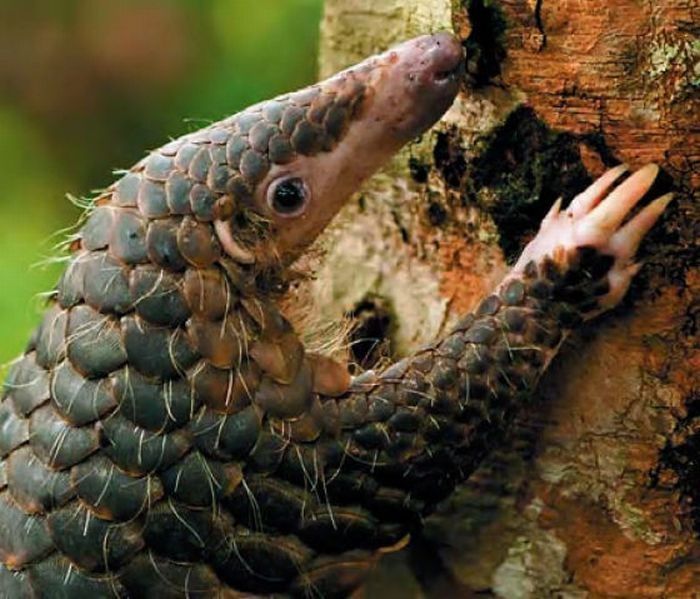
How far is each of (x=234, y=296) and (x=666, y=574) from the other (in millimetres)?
791

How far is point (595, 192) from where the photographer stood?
212 cm

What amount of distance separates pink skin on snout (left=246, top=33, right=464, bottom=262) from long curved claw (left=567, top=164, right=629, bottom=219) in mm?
241

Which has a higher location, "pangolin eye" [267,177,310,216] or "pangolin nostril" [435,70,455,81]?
"pangolin nostril" [435,70,455,81]

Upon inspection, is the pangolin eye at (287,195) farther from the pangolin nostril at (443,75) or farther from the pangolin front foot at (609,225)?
the pangolin front foot at (609,225)

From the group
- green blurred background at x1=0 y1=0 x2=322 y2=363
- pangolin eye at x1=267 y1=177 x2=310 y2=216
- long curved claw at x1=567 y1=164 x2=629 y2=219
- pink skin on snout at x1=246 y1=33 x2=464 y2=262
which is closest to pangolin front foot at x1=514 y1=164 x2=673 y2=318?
long curved claw at x1=567 y1=164 x2=629 y2=219

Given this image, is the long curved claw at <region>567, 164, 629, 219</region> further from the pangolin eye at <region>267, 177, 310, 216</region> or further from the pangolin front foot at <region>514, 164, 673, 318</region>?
the pangolin eye at <region>267, 177, 310, 216</region>

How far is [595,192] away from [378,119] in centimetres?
34

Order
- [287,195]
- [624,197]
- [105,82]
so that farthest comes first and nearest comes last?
1. [105,82]
2. [287,195]
3. [624,197]

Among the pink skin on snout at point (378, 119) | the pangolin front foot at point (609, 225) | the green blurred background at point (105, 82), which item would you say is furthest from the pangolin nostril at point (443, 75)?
the green blurred background at point (105, 82)

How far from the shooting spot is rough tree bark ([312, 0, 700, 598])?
2082mm

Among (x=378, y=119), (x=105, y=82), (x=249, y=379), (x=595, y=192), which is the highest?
(x=378, y=119)

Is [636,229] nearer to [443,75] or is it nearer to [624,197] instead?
[624,197]

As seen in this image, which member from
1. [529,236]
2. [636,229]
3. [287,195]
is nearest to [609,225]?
[636,229]

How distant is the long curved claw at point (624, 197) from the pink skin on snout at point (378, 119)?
0.92 feet
